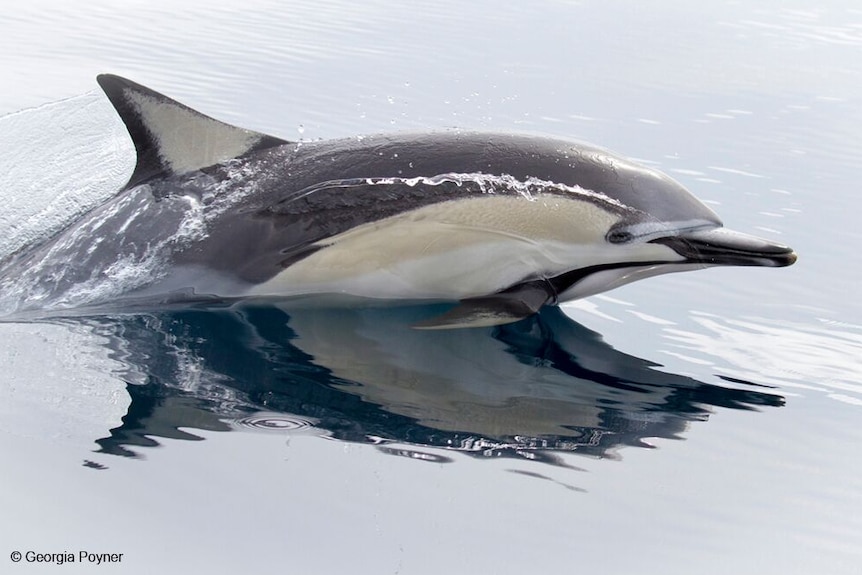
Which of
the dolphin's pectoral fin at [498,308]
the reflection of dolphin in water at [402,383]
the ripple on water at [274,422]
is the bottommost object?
the ripple on water at [274,422]

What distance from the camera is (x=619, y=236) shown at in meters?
7.14

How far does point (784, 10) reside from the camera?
2338 centimetres

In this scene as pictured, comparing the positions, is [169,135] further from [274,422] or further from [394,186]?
[274,422]

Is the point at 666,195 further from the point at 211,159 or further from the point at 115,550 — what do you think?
the point at 115,550

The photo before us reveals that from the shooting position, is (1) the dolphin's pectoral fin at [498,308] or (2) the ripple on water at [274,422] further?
(1) the dolphin's pectoral fin at [498,308]

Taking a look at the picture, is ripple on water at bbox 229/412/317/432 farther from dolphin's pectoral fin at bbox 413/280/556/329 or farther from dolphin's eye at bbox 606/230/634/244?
dolphin's eye at bbox 606/230/634/244

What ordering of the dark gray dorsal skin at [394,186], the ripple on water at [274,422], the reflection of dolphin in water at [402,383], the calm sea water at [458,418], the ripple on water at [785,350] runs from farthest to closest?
the dark gray dorsal skin at [394,186], the ripple on water at [785,350], the reflection of dolphin in water at [402,383], the ripple on water at [274,422], the calm sea water at [458,418]

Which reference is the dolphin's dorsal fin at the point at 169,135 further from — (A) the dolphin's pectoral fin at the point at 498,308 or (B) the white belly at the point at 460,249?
(A) the dolphin's pectoral fin at the point at 498,308

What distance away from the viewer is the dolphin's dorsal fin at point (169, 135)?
711cm

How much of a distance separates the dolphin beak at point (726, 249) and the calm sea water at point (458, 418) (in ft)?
1.68

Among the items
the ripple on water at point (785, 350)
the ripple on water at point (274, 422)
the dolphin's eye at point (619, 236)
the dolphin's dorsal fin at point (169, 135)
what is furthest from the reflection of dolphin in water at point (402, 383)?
the dolphin's dorsal fin at point (169, 135)

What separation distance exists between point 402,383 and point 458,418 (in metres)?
0.52

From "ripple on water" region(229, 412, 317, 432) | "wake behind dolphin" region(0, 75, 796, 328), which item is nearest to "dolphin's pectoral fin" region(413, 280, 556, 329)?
"wake behind dolphin" region(0, 75, 796, 328)

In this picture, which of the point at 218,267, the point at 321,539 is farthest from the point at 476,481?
the point at 218,267
